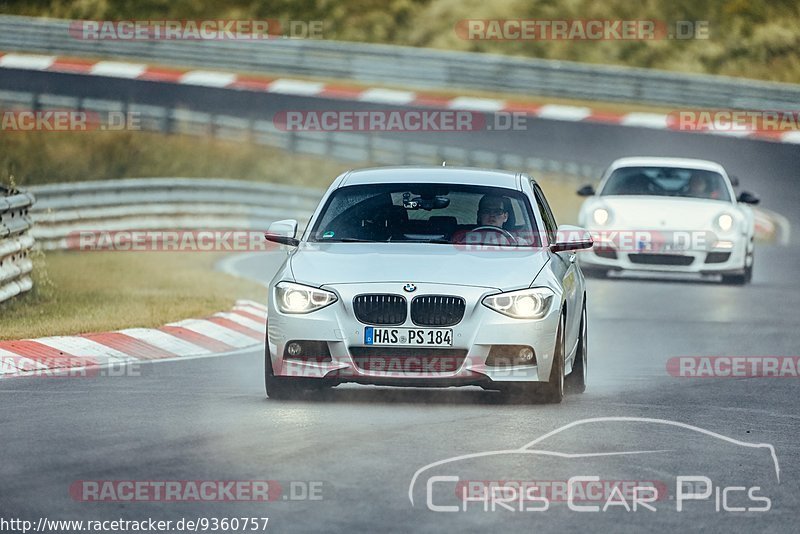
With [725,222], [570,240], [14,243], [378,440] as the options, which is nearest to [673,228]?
[725,222]

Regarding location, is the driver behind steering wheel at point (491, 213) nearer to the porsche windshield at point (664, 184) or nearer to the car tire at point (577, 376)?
the car tire at point (577, 376)

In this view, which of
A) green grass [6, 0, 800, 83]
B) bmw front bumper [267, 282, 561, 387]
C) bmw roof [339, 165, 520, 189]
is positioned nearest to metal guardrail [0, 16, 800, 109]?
green grass [6, 0, 800, 83]

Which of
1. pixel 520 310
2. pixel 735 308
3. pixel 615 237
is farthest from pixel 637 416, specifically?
pixel 615 237

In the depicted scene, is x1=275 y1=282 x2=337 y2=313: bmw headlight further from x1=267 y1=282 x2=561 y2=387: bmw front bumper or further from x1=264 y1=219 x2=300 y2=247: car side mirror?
x1=264 y1=219 x2=300 y2=247: car side mirror

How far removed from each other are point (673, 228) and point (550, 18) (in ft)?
94.4

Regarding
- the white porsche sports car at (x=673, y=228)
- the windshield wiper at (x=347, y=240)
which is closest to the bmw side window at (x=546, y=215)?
the windshield wiper at (x=347, y=240)

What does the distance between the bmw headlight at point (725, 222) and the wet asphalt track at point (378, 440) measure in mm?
6362

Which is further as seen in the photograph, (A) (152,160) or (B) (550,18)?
(B) (550,18)

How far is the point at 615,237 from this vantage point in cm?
2127

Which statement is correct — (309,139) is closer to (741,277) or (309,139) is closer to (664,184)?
(664,184)

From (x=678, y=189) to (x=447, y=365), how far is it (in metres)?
12.1

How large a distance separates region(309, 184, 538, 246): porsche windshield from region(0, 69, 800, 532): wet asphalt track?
955 mm

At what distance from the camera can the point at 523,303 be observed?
10.6 metres

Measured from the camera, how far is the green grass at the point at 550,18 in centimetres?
4800
